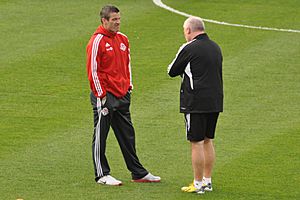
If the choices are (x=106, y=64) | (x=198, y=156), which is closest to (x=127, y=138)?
(x=106, y=64)

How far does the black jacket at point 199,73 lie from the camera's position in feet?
→ 37.1

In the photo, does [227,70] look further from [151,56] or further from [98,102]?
Answer: [98,102]

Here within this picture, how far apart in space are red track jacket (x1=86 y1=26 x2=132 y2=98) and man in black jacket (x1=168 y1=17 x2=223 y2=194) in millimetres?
680

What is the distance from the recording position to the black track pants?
38.5 ft

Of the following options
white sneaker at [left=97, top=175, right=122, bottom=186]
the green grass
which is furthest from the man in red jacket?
the green grass

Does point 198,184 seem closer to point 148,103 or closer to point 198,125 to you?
point 198,125

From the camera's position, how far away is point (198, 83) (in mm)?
11312

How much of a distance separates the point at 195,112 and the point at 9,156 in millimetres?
2684

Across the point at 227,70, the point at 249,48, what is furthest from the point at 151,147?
the point at 249,48

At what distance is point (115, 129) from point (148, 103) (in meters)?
3.72

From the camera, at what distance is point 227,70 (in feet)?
57.8

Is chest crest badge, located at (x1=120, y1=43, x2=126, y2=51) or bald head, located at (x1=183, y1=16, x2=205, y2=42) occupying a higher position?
bald head, located at (x1=183, y1=16, x2=205, y2=42)

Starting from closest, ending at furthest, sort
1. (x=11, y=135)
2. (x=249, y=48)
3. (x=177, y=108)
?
(x=11, y=135)
(x=177, y=108)
(x=249, y=48)

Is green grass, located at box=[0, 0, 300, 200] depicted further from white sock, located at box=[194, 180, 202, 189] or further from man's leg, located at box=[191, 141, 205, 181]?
man's leg, located at box=[191, 141, 205, 181]
